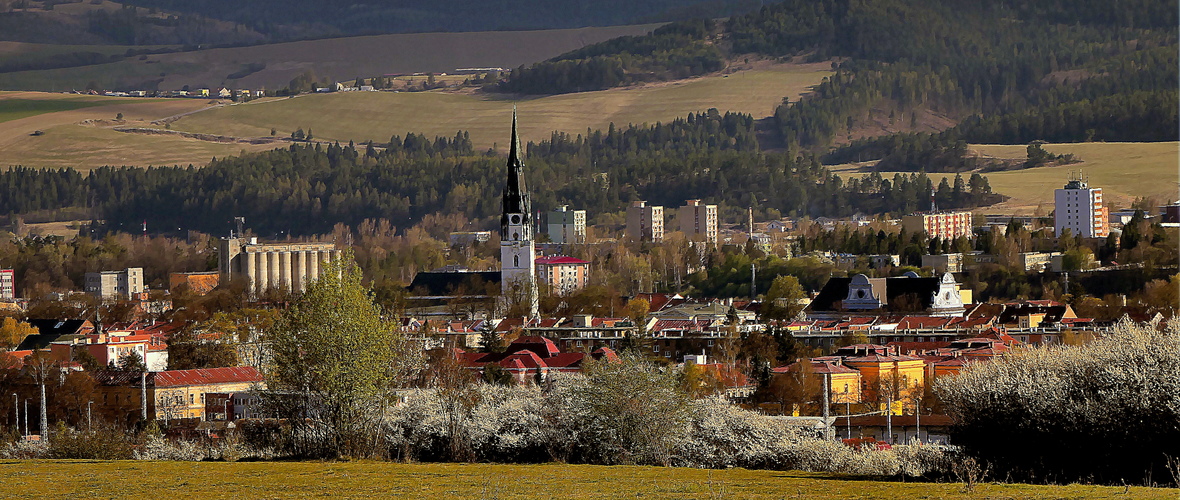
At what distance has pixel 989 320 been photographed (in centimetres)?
8294

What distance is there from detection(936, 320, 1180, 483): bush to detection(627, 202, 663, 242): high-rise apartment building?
15750 cm

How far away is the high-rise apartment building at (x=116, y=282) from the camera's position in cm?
13788

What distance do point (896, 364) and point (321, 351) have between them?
28969mm

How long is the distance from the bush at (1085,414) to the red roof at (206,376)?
114 ft

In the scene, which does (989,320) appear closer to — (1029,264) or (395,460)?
(1029,264)

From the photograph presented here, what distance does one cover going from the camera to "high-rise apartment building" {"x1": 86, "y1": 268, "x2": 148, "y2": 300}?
13788cm

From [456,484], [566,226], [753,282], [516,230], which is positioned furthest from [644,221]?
[456,484]

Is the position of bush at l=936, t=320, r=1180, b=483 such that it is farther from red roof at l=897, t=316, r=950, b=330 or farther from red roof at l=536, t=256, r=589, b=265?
red roof at l=536, t=256, r=589, b=265

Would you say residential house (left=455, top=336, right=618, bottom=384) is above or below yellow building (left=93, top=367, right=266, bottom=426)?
below

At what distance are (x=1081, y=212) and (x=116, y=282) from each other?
70228 millimetres

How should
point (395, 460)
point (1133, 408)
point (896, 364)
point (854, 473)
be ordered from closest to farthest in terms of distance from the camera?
1. point (1133, 408)
2. point (854, 473)
3. point (395, 460)
4. point (896, 364)

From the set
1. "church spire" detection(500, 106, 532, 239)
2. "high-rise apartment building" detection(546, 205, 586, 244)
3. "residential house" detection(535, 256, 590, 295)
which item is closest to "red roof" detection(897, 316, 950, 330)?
"church spire" detection(500, 106, 532, 239)

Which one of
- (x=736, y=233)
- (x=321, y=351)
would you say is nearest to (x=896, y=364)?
(x=321, y=351)

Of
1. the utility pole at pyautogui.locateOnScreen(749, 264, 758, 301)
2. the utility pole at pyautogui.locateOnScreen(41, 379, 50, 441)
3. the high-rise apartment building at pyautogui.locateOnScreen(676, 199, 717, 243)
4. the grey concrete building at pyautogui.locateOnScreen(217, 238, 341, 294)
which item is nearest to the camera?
the utility pole at pyautogui.locateOnScreen(41, 379, 50, 441)
